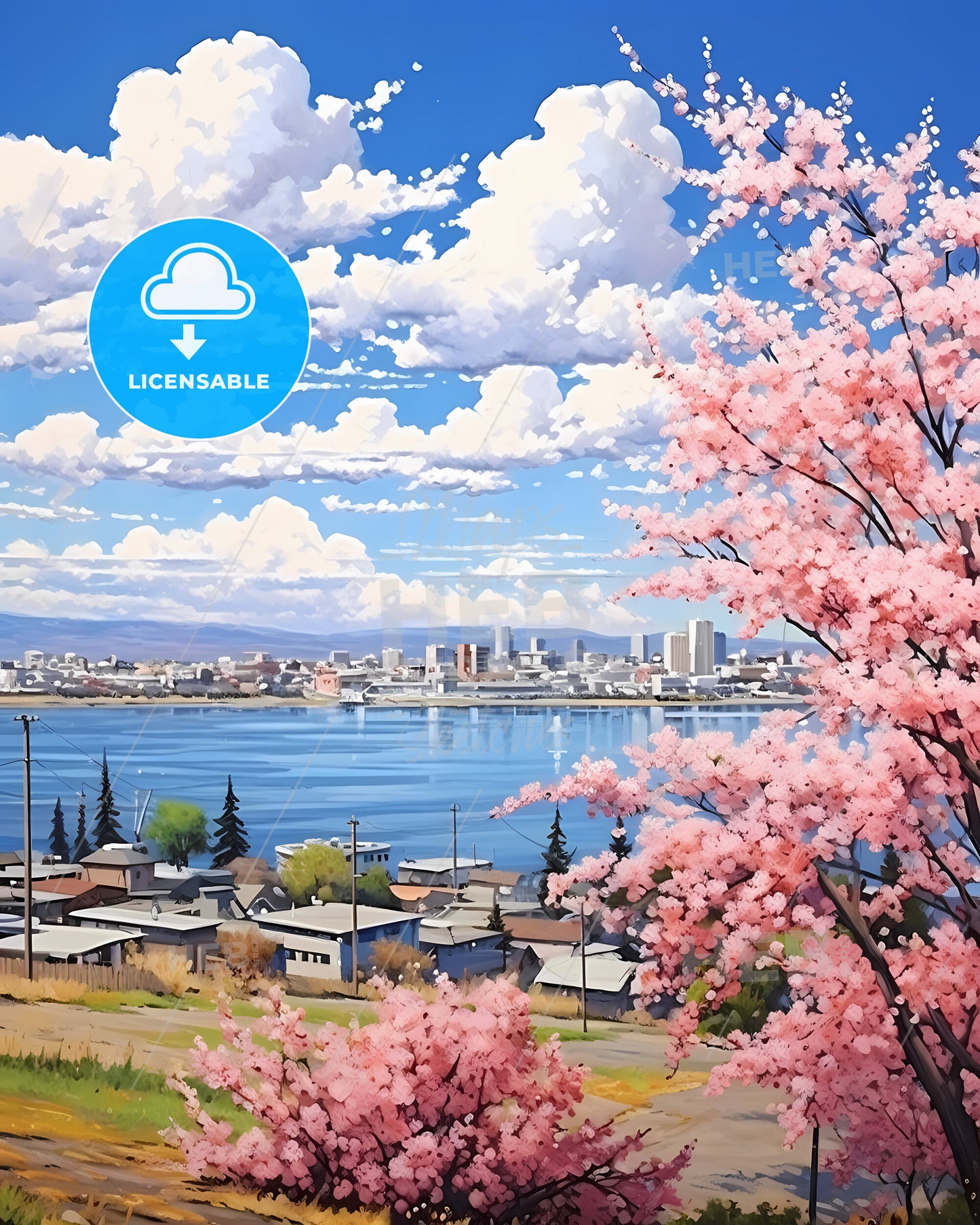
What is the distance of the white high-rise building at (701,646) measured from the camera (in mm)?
3350

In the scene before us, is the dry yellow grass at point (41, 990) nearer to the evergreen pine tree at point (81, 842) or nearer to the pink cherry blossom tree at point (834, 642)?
the evergreen pine tree at point (81, 842)

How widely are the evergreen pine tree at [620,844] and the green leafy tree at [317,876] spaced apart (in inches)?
33.4

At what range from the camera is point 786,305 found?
3211 mm

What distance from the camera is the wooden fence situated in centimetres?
329

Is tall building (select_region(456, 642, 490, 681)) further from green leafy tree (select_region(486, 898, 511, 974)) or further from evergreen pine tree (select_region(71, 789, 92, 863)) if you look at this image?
evergreen pine tree (select_region(71, 789, 92, 863))

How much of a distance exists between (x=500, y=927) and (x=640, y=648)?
0.95 meters

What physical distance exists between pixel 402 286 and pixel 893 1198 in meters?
2.93

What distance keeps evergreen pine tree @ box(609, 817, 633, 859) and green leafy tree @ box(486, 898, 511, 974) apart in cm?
40

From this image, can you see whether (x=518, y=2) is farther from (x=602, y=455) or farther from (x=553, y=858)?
(x=553, y=858)

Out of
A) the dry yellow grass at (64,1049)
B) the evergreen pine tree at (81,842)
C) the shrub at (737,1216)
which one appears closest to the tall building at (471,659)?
the evergreen pine tree at (81,842)

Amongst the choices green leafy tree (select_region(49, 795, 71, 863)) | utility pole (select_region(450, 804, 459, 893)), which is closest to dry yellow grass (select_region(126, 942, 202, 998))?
green leafy tree (select_region(49, 795, 71, 863))

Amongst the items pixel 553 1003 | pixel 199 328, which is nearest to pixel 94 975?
pixel 553 1003

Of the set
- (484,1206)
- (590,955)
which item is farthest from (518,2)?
(484,1206)

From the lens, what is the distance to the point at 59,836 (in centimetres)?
353
